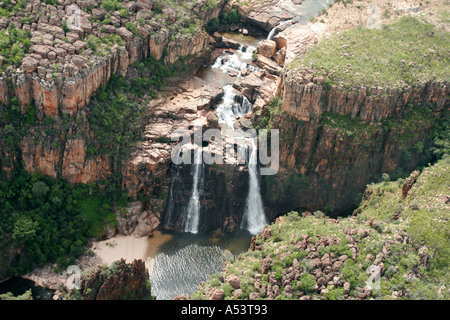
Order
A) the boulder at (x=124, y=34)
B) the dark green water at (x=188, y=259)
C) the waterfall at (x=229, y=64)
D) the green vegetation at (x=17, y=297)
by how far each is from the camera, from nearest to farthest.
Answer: the green vegetation at (x=17, y=297) < the dark green water at (x=188, y=259) < the boulder at (x=124, y=34) < the waterfall at (x=229, y=64)

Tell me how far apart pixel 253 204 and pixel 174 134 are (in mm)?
11423

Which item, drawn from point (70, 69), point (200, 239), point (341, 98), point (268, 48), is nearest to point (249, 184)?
point (200, 239)

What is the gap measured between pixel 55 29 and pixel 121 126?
11907 millimetres

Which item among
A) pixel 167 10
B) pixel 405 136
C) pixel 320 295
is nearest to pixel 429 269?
pixel 320 295

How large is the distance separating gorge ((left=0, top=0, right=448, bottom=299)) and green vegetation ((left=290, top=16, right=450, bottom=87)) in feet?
1.48

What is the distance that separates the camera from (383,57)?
72.4 m

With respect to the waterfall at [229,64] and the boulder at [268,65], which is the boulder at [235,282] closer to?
the boulder at [268,65]

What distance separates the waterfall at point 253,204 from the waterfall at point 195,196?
5095 mm

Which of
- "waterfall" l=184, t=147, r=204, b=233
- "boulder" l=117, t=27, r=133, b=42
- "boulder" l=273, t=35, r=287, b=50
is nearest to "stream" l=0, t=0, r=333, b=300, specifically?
"waterfall" l=184, t=147, r=204, b=233

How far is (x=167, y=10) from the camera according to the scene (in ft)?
253

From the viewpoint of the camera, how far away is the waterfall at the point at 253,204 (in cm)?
7188

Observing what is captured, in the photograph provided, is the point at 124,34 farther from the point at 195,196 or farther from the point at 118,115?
the point at 195,196

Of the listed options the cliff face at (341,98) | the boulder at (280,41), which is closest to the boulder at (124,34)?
the cliff face at (341,98)
